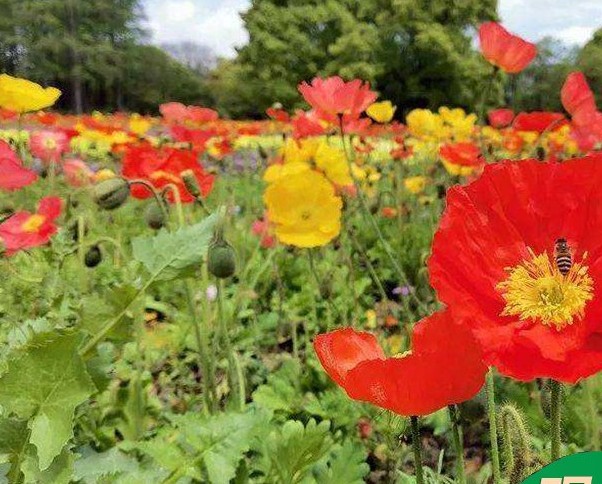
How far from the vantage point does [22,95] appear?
99 centimetres

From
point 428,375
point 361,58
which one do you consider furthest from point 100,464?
point 361,58

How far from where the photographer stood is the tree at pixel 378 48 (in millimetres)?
18639

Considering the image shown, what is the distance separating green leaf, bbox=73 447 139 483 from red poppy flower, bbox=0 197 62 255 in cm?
50

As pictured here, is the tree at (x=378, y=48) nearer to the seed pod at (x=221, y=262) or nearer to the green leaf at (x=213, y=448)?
the seed pod at (x=221, y=262)

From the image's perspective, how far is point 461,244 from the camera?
18.3 inches

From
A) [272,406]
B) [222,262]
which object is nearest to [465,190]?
[222,262]

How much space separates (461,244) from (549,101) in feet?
56.6

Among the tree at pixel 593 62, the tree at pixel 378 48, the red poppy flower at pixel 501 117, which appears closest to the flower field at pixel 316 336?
the red poppy flower at pixel 501 117

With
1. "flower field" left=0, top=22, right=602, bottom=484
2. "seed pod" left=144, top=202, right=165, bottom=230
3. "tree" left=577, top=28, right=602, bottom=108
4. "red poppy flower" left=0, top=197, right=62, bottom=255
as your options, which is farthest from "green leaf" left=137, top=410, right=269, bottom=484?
"tree" left=577, top=28, right=602, bottom=108

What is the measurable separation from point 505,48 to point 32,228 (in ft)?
3.20

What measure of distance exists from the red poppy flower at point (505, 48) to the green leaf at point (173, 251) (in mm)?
813

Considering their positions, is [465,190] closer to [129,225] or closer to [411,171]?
[129,225]

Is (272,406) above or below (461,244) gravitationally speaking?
below

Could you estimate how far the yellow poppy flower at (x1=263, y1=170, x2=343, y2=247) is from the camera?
154 centimetres
